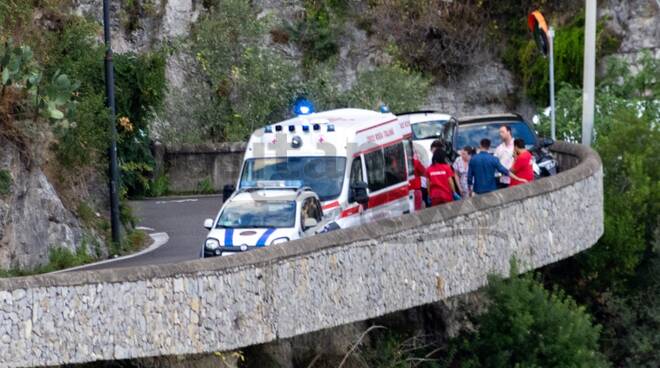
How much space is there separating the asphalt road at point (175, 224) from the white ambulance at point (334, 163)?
221 cm

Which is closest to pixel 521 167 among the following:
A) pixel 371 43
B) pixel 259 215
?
pixel 259 215

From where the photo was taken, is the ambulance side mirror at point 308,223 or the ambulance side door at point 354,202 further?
the ambulance side door at point 354,202

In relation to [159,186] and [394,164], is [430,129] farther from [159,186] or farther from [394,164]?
[159,186]

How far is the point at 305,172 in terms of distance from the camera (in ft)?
69.3

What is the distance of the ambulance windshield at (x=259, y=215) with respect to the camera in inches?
758

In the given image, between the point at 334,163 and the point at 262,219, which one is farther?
the point at 334,163

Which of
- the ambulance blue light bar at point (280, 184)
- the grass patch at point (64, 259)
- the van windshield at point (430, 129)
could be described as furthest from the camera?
the van windshield at point (430, 129)

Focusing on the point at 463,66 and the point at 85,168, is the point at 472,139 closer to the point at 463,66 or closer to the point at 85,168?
the point at 85,168

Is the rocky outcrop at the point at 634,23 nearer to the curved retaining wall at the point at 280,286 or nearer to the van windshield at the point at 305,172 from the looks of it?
the curved retaining wall at the point at 280,286

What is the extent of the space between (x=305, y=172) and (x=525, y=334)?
3.78 meters

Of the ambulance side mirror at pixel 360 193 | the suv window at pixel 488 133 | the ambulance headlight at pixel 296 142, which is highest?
the ambulance headlight at pixel 296 142

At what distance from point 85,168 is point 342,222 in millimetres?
7527

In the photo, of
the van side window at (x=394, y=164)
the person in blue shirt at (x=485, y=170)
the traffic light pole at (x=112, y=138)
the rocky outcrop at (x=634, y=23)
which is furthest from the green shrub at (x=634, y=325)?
the rocky outcrop at (x=634, y=23)

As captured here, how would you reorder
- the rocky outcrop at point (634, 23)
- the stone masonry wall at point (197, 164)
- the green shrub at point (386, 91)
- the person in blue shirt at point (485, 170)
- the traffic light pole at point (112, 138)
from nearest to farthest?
1. the person in blue shirt at point (485, 170)
2. the traffic light pole at point (112, 138)
3. the stone masonry wall at point (197, 164)
4. the green shrub at point (386, 91)
5. the rocky outcrop at point (634, 23)
